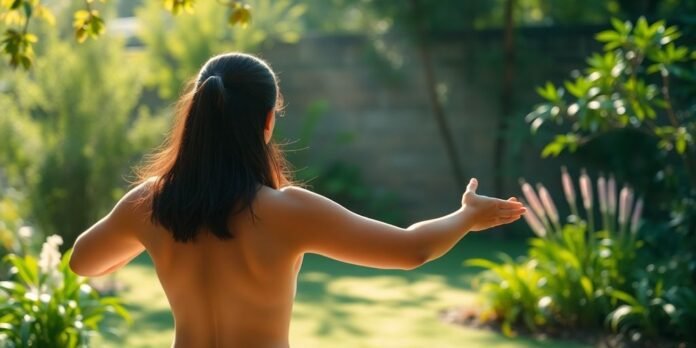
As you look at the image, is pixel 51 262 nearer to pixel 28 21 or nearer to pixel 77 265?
pixel 28 21

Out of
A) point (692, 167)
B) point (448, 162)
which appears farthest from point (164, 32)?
point (692, 167)

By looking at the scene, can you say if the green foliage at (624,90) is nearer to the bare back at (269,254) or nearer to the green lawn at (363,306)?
the green lawn at (363,306)

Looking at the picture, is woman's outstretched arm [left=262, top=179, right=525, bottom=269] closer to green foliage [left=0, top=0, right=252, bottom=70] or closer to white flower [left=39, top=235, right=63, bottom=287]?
green foliage [left=0, top=0, right=252, bottom=70]

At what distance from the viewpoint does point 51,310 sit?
5531mm

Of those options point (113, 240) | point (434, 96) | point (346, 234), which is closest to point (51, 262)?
point (113, 240)

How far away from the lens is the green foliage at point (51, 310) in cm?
546

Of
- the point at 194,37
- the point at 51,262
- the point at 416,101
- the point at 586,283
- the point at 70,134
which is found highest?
the point at 194,37

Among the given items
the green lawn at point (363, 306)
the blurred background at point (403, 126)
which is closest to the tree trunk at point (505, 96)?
the blurred background at point (403, 126)

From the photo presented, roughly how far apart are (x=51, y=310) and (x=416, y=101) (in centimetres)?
814

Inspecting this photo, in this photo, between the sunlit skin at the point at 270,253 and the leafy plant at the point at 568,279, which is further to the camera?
the leafy plant at the point at 568,279

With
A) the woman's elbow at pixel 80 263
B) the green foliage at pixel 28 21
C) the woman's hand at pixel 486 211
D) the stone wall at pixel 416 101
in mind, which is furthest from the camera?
the stone wall at pixel 416 101

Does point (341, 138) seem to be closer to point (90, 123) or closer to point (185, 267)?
point (90, 123)

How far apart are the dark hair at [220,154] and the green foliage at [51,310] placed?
2.89m

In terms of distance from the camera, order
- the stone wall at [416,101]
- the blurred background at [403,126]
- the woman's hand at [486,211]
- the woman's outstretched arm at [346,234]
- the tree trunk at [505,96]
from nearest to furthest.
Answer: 1. the woman's outstretched arm at [346,234]
2. the woman's hand at [486,211]
3. the blurred background at [403,126]
4. the tree trunk at [505,96]
5. the stone wall at [416,101]
